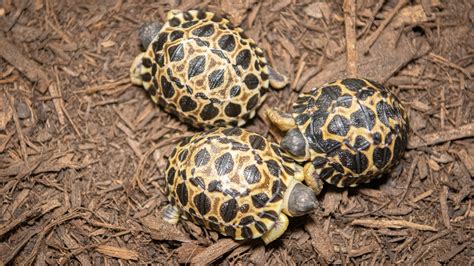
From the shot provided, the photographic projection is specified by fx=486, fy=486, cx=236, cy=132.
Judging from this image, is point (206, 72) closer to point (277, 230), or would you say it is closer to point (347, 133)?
point (347, 133)

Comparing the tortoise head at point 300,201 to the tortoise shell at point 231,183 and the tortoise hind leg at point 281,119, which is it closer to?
the tortoise shell at point 231,183

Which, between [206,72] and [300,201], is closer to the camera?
[300,201]

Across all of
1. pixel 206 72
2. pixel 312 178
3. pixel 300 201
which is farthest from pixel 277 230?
pixel 206 72

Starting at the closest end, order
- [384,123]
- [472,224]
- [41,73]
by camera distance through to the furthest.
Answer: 1. [384,123]
2. [472,224]
3. [41,73]

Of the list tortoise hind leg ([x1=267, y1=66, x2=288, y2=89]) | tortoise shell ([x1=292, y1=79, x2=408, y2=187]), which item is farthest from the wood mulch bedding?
tortoise shell ([x1=292, y1=79, x2=408, y2=187])

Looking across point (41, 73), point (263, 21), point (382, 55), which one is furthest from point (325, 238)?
point (41, 73)

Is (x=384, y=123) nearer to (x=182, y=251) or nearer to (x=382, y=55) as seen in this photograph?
(x=382, y=55)
